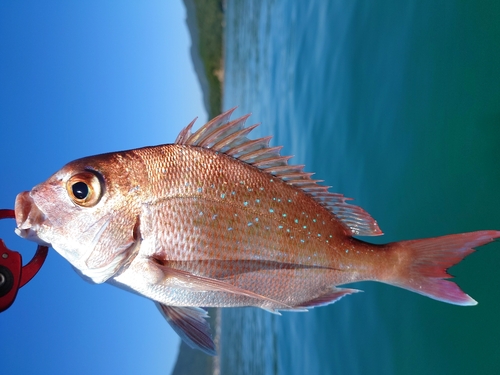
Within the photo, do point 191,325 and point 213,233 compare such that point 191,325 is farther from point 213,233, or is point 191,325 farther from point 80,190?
point 80,190

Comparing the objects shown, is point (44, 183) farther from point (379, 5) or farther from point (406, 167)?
point (379, 5)

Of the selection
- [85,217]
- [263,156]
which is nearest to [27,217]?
[85,217]

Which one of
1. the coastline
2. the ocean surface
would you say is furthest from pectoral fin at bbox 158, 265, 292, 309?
the coastline

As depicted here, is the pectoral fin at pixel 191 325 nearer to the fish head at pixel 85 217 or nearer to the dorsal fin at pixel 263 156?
the fish head at pixel 85 217

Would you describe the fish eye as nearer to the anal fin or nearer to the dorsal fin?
the dorsal fin

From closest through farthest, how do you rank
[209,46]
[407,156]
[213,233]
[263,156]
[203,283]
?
[203,283], [213,233], [263,156], [407,156], [209,46]

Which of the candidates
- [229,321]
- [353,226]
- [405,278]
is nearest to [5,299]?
[353,226]

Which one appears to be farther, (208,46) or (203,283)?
(208,46)

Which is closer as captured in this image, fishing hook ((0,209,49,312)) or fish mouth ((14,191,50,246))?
fish mouth ((14,191,50,246))
